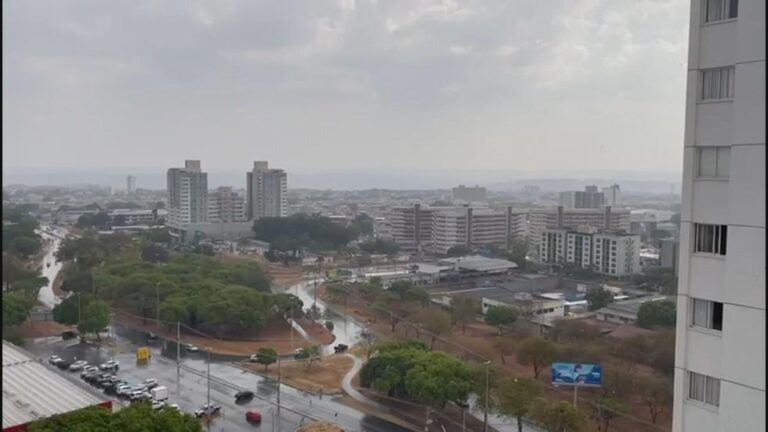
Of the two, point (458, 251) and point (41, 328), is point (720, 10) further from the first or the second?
point (458, 251)

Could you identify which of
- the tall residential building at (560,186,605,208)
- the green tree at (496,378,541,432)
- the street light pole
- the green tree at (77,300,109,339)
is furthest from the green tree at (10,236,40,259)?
the tall residential building at (560,186,605,208)

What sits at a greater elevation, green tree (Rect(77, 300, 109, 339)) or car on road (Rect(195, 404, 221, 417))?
green tree (Rect(77, 300, 109, 339))

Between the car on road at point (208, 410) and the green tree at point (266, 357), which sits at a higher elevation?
the green tree at point (266, 357)

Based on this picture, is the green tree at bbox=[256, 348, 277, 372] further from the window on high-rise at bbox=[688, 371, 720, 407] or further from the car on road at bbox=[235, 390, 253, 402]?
the window on high-rise at bbox=[688, 371, 720, 407]

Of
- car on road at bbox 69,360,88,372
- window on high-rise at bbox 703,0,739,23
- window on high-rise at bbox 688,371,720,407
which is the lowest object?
car on road at bbox 69,360,88,372

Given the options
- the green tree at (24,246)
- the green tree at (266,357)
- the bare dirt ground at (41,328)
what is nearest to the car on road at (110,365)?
the green tree at (266,357)

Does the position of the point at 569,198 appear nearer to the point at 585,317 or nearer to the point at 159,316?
the point at 585,317

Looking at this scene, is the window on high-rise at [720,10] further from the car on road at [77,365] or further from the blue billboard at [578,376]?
the car on road at [77,365]
